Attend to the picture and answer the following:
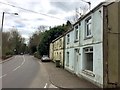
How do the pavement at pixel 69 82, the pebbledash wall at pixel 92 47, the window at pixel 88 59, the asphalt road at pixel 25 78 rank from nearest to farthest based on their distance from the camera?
1. the pebbledash wall at pixel 92 47
2. the pavement at pixel 69 82
3. the asphalt road at pixel 25 78
4. the window at pixel 88 59

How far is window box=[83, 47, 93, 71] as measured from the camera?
18234 mm

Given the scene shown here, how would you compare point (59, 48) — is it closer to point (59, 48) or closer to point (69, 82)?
point (59, 48)

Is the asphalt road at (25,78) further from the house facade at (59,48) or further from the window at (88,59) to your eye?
the house facade at (59,48)

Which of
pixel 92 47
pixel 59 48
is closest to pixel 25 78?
pixel 92 47

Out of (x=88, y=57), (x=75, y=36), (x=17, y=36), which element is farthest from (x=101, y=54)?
(x=17, y=36)

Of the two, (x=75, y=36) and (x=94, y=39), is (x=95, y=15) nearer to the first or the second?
(x=94, y=39)

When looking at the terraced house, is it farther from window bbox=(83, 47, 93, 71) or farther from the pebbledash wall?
window bbox=(83, 47, 93, 71)

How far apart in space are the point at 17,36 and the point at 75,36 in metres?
83.9

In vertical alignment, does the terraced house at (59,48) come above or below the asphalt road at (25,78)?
above

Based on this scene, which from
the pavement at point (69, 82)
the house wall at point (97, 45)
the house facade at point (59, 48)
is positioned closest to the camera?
the house wall at point (97, 45)

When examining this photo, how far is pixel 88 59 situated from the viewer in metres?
19.3

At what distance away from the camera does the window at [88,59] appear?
18234 millimetres

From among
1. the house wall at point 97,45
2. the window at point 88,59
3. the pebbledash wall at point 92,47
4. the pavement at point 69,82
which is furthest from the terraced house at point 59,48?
the house wall at point 97,45

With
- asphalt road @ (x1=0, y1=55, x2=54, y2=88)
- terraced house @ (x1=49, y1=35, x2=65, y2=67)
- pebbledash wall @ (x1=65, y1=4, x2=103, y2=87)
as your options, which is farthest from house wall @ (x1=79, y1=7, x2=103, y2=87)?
terraced house @ (x1=49, y1=35, x2=65, y2=67)
